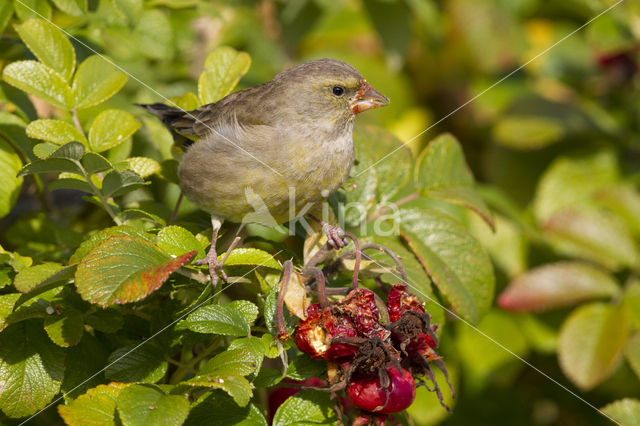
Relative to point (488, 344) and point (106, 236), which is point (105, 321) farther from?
point (488, 344)

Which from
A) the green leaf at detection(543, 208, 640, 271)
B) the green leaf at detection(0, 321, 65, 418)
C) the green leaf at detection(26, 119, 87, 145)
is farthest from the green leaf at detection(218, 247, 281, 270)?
the green leaf at detection(543, 208, 640, 271)

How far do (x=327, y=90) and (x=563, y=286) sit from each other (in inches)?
54.1

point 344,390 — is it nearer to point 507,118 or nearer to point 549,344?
point 549,344

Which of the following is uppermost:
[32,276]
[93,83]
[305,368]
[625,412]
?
[93,83]

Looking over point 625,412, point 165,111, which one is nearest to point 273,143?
point 165,111

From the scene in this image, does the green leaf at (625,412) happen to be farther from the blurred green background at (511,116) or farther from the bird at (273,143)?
the bird at (273,143)

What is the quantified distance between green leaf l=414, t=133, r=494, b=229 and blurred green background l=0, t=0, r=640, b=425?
0.46ft

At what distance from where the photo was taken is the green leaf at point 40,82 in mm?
1874

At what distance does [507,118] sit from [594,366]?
1.90 meters

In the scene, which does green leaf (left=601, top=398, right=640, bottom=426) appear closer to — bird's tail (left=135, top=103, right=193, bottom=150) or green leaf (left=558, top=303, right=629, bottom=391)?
green leaf (left=558, top=303, right=629, bottom=391)

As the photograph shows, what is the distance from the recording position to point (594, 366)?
2656mm

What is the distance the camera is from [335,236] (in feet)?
5.84

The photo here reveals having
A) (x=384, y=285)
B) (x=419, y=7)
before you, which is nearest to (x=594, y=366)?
(x=384, y=285)

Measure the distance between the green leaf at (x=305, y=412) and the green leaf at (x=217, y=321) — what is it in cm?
24
